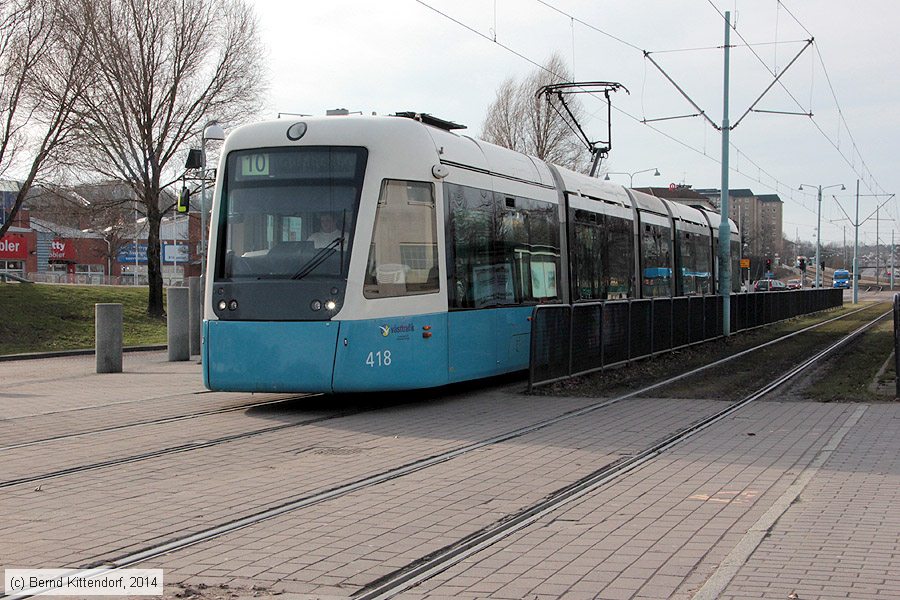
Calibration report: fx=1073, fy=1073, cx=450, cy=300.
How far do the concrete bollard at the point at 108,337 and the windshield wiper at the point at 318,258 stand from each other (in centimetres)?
873

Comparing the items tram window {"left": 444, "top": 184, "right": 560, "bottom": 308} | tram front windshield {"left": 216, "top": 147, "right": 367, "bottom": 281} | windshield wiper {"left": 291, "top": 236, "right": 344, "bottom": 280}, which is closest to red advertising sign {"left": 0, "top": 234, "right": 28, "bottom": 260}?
tram window {"left": 444, "top": 184, "right": 560, "bottom": 308}

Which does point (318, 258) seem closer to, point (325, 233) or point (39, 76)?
point (325, 233)

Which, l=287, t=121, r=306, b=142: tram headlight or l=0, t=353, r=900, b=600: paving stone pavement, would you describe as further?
l=287, t=121, r=306, b=142: tram headlight

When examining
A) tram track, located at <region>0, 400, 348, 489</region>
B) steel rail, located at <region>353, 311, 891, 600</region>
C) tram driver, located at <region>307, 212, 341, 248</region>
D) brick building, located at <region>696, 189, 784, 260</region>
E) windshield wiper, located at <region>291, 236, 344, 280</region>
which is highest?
brick building, located at <region>696, 189, 784, 260</region>

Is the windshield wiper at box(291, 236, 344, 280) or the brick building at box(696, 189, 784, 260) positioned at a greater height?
the brick building at box(696, 189, 784, 260)

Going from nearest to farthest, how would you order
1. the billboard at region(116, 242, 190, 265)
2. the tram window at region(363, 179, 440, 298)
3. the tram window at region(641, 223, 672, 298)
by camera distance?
the tram window at region(363, 179, 440, 298) < the tram window at region(641, 223, 672, 298) < the billboard at region(116, 242, 190, 265)

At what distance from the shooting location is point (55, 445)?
10359 mm

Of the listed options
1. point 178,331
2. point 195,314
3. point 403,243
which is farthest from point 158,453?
point 195,314

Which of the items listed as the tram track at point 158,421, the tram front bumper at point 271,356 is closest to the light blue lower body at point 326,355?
the tram front bumper at point 271,356

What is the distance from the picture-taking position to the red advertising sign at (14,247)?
68312 mm

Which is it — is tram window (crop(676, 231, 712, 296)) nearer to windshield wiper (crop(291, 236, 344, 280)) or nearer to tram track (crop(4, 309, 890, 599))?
tram track (crop(4, 309, 890, 599))

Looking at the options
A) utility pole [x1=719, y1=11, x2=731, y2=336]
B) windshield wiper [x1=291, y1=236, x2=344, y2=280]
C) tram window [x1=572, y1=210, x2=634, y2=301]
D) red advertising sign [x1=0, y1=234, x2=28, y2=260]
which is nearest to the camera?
windshield wiper [x1=291, y1=236, x2=344, y2=280]

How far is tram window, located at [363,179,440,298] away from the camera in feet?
41.2

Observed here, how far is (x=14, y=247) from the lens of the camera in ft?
228
